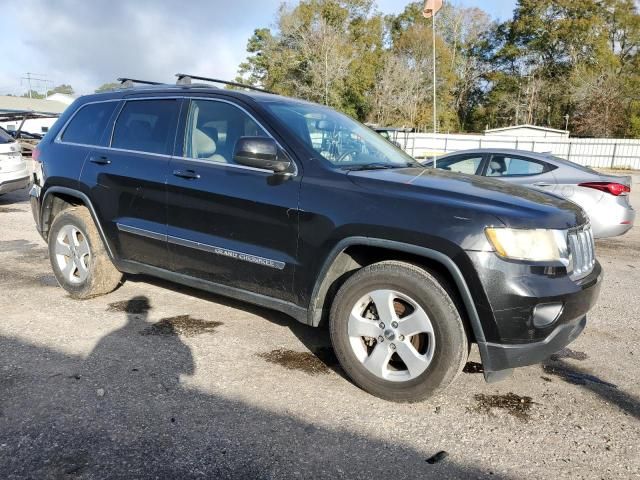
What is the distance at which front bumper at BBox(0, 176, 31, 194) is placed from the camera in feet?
32.3

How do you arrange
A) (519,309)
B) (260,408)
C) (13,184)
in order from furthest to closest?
(13,184) → (260,408) → (519,309)

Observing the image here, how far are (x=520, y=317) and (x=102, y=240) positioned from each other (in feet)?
11.6

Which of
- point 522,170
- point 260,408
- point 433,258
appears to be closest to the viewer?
point 433,258

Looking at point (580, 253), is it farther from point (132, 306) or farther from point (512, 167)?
point (512, 167)

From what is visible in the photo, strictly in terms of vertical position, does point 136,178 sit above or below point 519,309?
above

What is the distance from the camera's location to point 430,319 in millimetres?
3096

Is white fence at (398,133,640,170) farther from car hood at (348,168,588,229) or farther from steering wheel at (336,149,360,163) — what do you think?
car hood at (348,168,588,229)

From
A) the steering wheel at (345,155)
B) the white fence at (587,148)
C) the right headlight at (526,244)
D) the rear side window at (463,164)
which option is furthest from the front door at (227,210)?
the white fence at (587,148)

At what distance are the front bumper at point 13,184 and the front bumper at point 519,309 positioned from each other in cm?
954

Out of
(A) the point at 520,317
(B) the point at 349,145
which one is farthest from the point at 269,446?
(B) the point at 349,145

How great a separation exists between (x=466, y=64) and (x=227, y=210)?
65.9 m

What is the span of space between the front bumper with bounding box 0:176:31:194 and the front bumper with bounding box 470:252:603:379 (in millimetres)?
9540

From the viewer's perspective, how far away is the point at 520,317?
2936 millimetres

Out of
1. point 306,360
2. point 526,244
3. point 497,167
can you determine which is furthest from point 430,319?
point 497,167
